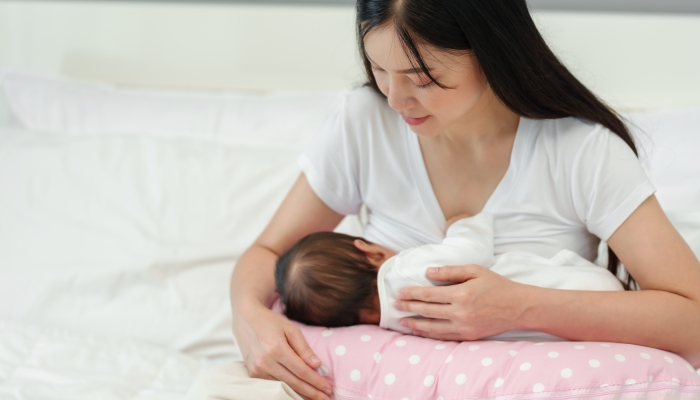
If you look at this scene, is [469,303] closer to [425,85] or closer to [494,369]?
[494,369]

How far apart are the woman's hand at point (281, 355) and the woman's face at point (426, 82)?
1.44ft

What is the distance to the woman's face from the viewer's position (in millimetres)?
1100

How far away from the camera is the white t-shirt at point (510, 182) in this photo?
1204 mm

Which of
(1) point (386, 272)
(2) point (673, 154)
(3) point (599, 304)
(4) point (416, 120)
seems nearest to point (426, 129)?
(4) point (416, 120)

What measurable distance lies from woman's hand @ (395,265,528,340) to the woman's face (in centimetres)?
27

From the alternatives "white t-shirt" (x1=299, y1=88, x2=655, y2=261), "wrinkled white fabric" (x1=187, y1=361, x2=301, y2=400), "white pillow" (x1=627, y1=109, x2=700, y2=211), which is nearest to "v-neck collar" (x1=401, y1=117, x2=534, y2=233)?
"white t-shirt" (x1=299, y1=88, x2=655, y2=261)

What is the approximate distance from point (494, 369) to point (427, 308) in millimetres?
163

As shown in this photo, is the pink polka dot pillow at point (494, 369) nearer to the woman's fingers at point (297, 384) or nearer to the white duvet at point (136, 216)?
the woman's fingers at point (297, 384)

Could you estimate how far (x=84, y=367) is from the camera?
1.43m

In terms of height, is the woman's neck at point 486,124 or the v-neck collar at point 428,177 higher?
the woman's neck at point 486,124

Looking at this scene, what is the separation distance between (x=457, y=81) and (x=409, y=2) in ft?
0.52

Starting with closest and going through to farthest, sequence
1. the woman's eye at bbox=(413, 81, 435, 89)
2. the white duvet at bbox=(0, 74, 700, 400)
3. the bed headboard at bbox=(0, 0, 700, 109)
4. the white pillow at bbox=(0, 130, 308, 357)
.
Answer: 1. the woman's eye at bbox=(413, 81, 435, 89)
2. the white duvet at bbox=(0, 74, 700, 400)
3. the white pillow at bbox=(0, 130, 308, 357)
4. the bed headboard at bbox=(0, 0, 700, 109)

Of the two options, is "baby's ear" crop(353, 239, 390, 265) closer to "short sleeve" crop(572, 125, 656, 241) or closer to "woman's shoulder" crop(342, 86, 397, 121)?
"woman's shoulder" crop(342, 86, 397, 121)

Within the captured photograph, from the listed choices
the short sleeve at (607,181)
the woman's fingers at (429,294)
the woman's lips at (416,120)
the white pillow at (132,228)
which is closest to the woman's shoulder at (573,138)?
the short sleeve at (607,181)
